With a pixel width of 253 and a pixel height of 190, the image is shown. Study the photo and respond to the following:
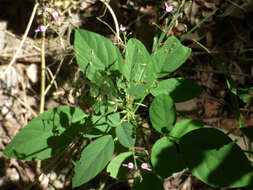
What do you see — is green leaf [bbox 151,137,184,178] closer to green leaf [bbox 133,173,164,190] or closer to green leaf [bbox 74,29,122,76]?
green leaf [bbox 133,173,164,190]

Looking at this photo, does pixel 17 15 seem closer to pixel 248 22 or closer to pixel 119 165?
pixel 119 165

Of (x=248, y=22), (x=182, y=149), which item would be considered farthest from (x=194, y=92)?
(x=248, y=22)

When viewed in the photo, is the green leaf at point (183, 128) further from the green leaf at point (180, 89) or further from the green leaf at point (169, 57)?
the green leaf at point (169, 57)

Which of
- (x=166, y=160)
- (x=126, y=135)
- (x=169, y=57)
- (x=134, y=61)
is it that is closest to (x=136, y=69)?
→ (x=134, y=61)

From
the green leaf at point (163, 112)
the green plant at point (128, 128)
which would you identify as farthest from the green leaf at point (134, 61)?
the green leaf at point (163, 112)

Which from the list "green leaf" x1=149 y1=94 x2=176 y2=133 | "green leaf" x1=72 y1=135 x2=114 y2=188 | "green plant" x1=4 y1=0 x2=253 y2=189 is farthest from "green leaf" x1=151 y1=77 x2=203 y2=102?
"green leaf" x1=72 y1=135 x2=114 y2=188

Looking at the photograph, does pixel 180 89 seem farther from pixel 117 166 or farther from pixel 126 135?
pixel 117 166
